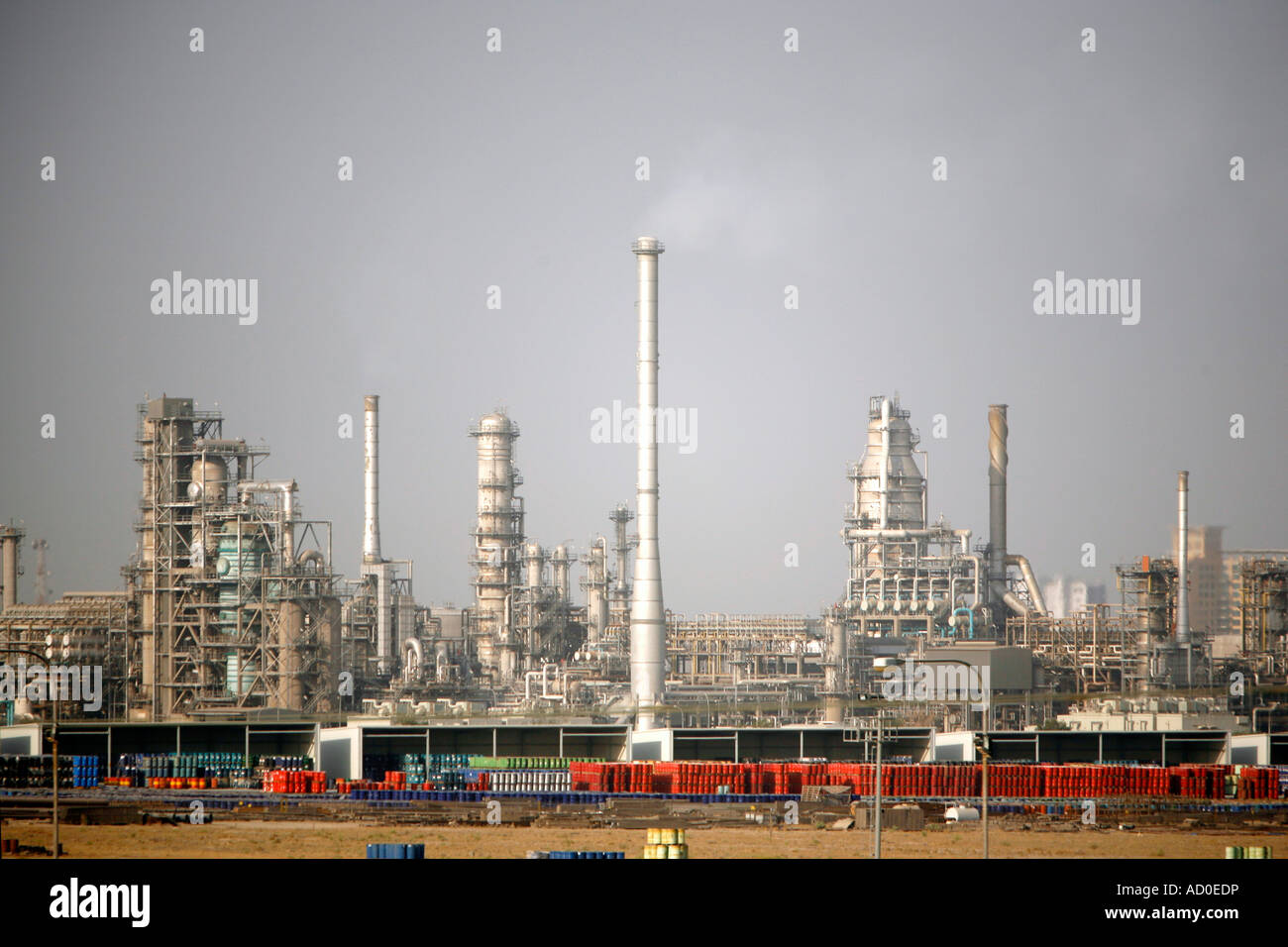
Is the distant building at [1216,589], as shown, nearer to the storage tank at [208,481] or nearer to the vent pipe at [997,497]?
the vent pipe at [997,497]

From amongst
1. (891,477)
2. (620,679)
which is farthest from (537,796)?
(891,477)

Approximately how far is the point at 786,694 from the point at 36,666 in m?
30.6

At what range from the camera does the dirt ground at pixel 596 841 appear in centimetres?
2861

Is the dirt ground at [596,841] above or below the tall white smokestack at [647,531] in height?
below

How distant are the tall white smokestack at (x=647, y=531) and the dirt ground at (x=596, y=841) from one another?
23782mm

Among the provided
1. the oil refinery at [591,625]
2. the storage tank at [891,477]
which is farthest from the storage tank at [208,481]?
the storage tank at [891,477]

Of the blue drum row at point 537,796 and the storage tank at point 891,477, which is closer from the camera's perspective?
the blue drum row at point 537,796

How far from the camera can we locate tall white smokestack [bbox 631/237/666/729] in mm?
57500

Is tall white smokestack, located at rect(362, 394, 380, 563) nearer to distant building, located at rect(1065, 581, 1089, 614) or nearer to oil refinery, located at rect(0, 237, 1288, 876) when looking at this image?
oil refinery, located at rect(0, 237, 1288, 876)

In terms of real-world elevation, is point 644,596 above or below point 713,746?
above
